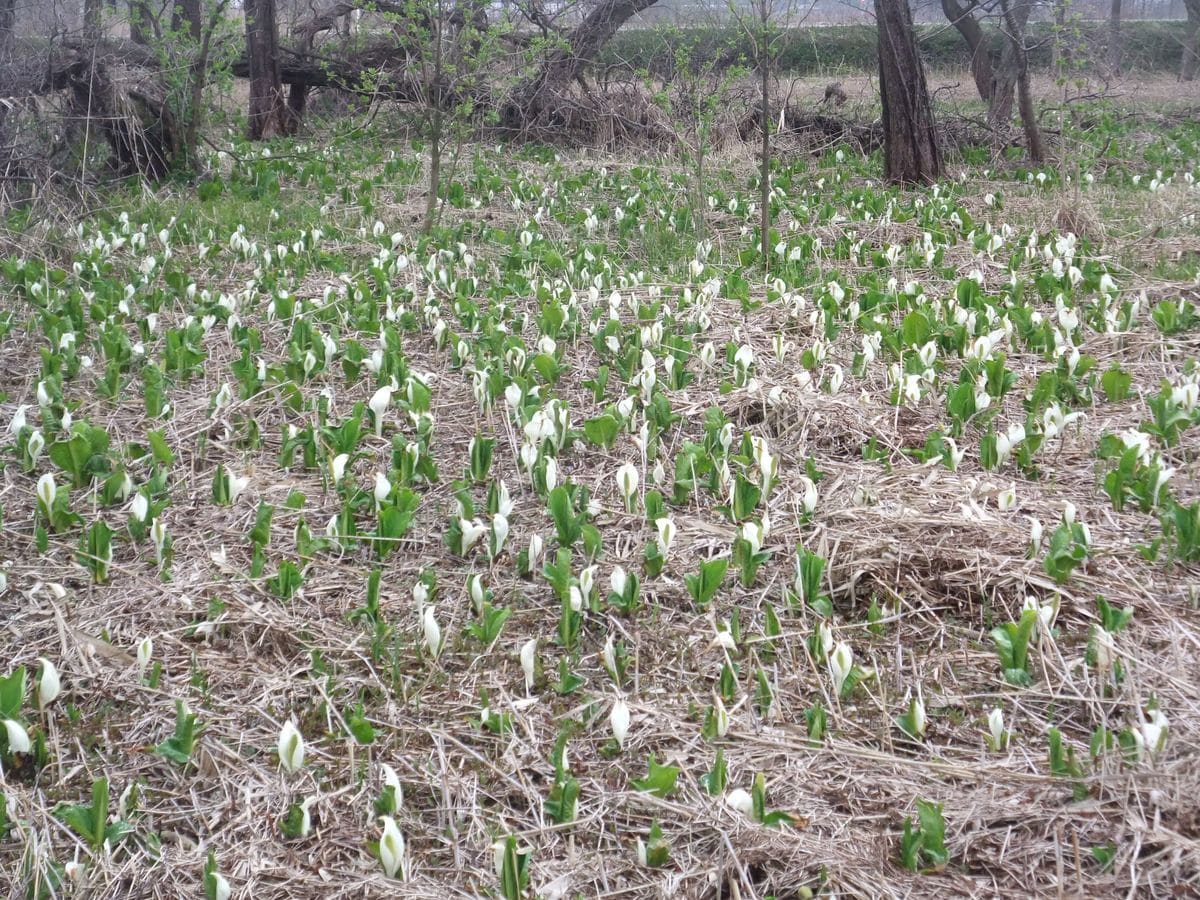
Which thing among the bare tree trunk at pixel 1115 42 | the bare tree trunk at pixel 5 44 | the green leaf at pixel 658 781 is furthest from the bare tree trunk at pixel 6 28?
the bare tree trunk at pixel 1115 42

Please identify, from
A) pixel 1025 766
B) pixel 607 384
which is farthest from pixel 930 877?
pixel 607 384

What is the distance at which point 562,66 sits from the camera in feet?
39.9

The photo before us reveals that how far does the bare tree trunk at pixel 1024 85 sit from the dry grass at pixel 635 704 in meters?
6.46

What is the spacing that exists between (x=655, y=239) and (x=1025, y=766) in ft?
16.3

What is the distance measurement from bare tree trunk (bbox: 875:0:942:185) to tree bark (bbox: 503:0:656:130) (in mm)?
3847

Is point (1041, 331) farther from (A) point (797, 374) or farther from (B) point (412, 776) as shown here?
(B) point (412, 776)

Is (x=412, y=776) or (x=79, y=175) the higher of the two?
(x=79, y=175)

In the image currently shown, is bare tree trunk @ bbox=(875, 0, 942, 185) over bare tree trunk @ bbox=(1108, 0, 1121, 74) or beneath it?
beneath

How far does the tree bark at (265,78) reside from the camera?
1206 centimetres

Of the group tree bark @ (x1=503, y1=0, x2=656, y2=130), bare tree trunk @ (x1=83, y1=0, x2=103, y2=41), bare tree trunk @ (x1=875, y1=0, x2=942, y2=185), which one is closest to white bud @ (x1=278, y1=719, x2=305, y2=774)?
bare tree trunk @ (x1=83, y1=0, x2=103, y2=41)

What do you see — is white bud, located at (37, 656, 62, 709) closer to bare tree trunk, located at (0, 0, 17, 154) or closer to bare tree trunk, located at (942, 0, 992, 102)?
bare tree trunk, located at (0, 0, 17, 154)

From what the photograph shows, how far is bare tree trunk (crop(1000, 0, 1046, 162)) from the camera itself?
890 centimetres

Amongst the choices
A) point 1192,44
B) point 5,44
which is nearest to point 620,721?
point 5,44

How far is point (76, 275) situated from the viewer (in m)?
5.78
